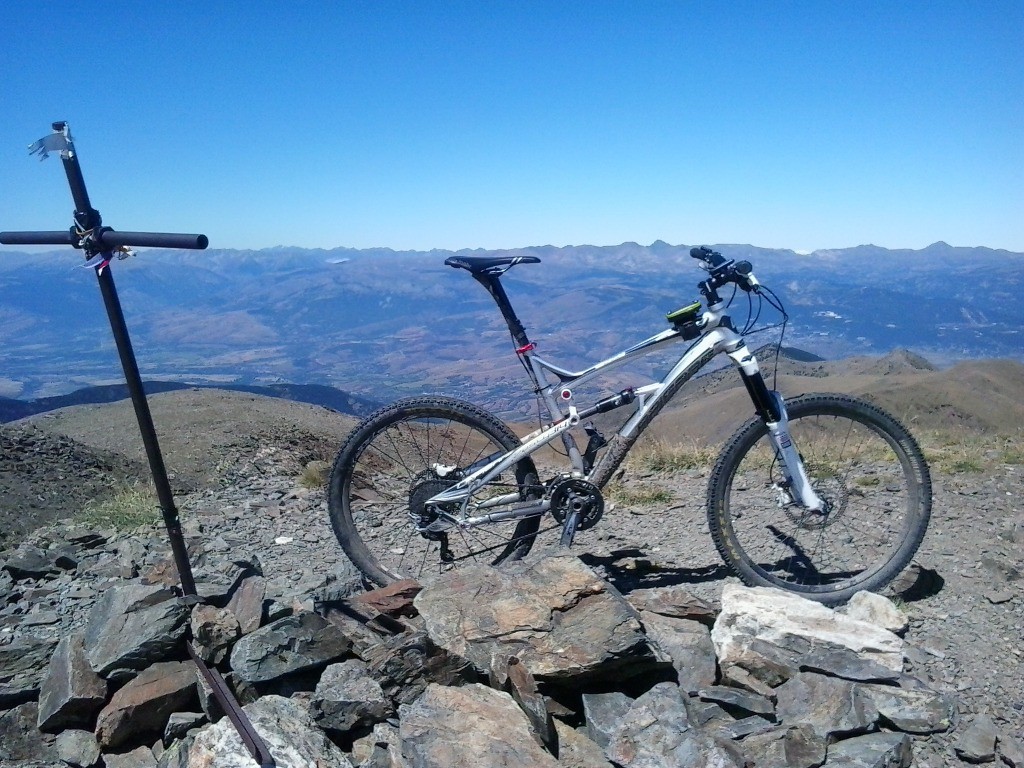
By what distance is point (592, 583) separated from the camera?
3.58m

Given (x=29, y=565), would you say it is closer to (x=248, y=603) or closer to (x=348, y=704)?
(x=248, y=603)

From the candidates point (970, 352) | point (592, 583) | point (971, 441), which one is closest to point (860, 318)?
point (970, 352)

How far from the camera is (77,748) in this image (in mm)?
3184

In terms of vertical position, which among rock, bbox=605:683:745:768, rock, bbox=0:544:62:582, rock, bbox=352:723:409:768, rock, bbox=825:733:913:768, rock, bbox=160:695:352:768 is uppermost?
rock, bbox=0:544:62:582

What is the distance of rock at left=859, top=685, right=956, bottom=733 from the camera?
2.96 metres

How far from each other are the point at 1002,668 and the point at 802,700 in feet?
3.91

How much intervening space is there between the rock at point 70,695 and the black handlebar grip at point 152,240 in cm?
205

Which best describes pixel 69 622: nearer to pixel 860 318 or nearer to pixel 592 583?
pixel 592 583

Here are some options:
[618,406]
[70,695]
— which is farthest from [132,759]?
[618,406]

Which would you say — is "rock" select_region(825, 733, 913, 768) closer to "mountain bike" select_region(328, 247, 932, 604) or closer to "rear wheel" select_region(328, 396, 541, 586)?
"mountain bike" select_region(328, 247, 932, 604)

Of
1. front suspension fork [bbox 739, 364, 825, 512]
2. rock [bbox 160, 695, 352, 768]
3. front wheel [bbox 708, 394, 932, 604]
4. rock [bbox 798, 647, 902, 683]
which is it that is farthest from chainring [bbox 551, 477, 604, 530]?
rock [bbox 160, 695, 352, 768]

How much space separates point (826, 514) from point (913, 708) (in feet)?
4.95

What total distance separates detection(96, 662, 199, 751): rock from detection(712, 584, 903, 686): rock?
2621 mm

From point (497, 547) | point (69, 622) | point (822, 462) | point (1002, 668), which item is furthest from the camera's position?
point (822, 462)
